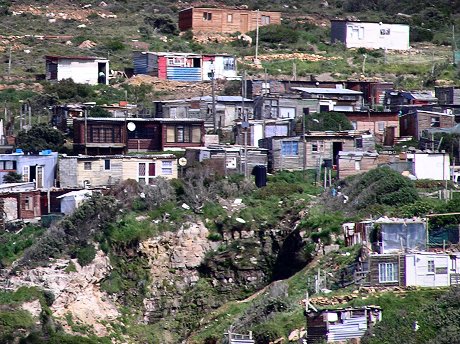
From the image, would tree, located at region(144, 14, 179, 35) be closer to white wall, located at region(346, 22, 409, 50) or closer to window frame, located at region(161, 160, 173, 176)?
white wall, located at region(346, 22, 409, 50)

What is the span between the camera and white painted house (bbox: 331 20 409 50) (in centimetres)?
9744

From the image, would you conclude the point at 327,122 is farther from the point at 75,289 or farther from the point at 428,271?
the point at 428,271

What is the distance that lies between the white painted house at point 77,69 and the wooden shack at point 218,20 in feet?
41.3

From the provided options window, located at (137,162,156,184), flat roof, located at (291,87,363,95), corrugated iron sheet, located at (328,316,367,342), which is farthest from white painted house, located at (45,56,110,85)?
corrugated iron sheet, located at (328,316,367,342)

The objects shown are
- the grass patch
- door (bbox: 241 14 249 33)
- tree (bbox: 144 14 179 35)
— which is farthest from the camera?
tree (bbox: 144 14 179 35)

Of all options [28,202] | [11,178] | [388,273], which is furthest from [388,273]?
[11,178]

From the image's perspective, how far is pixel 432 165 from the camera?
225 ft

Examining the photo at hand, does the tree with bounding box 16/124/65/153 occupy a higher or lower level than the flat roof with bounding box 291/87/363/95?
lower

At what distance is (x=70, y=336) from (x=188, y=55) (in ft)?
103

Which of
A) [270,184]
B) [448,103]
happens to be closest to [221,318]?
[270,184]

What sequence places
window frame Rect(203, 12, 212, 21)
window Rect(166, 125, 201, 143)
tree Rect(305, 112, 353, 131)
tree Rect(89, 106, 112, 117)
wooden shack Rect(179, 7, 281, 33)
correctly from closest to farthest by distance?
window Rect(166, 125, 201, 143) → tree Rect(305, 112, 353, 131) → tree Rect(89, 106, 112, 117) → wooden shack Rect(179, 7, 281, 33) → window frame Rect(203, 12, 212, 21)

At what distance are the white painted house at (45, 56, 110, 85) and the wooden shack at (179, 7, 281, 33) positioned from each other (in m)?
12.6

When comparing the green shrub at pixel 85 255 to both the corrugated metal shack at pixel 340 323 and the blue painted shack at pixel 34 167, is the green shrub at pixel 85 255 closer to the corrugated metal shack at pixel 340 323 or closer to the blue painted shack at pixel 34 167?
the blue painted shack at pixel 34 167

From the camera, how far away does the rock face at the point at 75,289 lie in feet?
198
